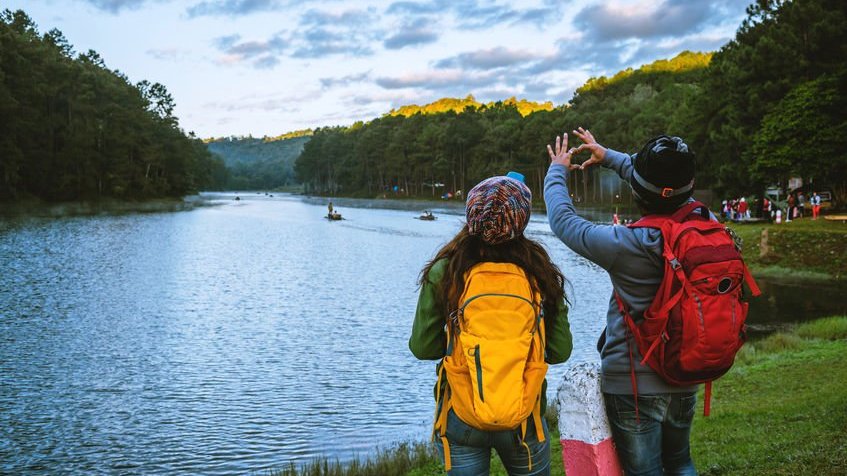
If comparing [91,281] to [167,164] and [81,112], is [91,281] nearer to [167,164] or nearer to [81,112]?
[81,112]

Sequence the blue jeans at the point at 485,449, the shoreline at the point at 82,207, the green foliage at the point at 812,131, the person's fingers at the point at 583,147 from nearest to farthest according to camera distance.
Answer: the blue jeans at the point at 485,449 → the person's fingers at the point at 583,147 → the green foliage at the point at 812,131 → the shoreline at the point at 82,207

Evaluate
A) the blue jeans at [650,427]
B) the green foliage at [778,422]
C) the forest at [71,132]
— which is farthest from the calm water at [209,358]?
the forest at [71,132]

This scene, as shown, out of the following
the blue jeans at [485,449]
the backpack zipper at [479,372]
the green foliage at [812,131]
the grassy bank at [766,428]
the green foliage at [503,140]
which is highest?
the green foliage at [503,140]

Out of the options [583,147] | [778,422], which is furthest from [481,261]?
[778,422]

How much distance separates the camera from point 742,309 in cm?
319

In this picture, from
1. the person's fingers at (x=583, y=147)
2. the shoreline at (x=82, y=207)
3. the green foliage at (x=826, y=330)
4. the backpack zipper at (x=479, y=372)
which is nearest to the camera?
the backpack zipper at (x=479, y=372)

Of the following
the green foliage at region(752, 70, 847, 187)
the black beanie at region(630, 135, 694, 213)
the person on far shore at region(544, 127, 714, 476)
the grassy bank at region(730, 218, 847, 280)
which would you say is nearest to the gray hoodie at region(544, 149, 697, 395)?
the person on far shore at region(544, 127, 714, 476)

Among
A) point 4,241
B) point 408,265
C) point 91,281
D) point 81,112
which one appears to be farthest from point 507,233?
point 81,112

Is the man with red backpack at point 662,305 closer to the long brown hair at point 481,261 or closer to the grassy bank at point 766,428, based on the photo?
the long brown hair at point 481,261

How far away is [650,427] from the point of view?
340cm

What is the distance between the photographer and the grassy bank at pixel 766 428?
5.72 m

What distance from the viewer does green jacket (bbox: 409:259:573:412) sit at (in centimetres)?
332

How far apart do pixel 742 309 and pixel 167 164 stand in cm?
11391

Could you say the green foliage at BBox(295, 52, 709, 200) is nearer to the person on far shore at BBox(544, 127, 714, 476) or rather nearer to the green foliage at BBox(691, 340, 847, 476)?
the green foliage at BBox(691, 340, 847, 476)
